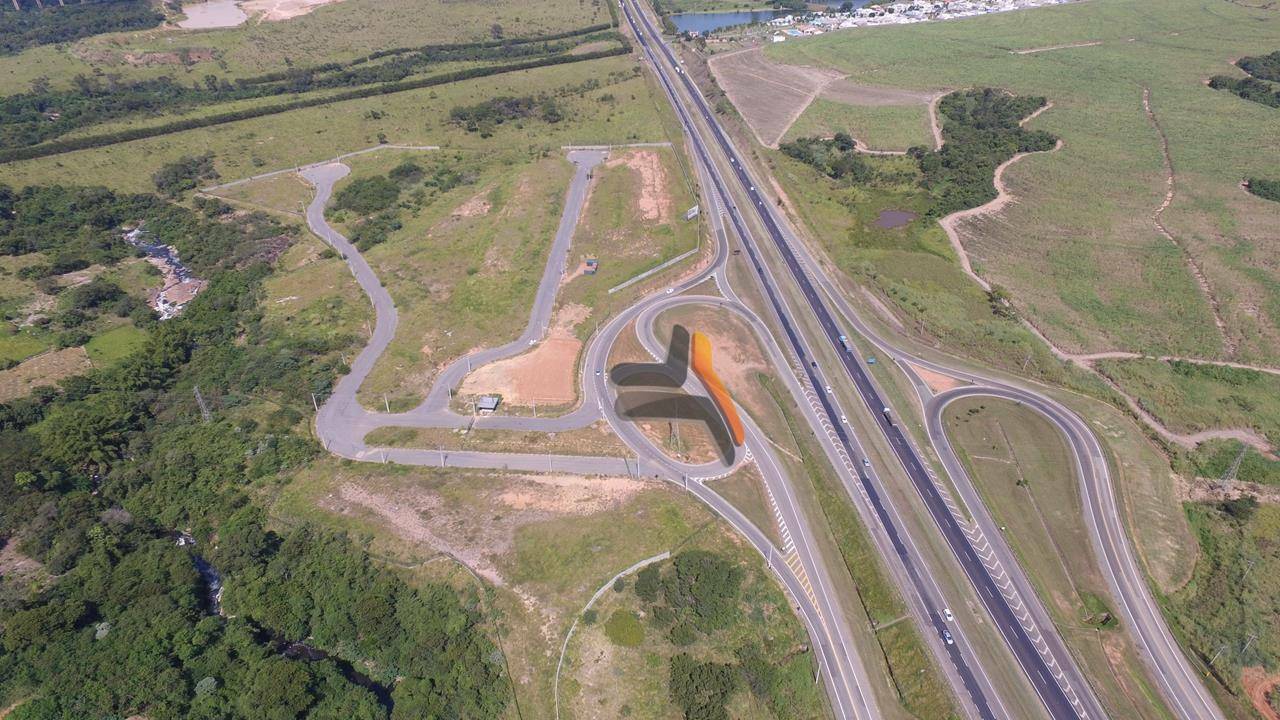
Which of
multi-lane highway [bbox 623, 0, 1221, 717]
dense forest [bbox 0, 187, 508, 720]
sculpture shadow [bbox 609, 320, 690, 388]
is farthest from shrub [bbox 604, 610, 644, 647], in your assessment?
sculpture shadow [bbox 609, 320, 690, 388]

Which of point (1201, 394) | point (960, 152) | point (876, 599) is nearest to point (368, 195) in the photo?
point (876, 599)

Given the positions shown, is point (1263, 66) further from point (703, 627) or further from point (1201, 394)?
point (703, 627)

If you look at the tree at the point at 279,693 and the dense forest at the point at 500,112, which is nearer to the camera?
the tree at the point at 279,693

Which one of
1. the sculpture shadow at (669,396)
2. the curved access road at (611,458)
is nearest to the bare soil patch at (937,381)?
the curved access road at (611,458)

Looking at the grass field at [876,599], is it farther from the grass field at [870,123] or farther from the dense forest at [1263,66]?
the dense forest at [1263,66]

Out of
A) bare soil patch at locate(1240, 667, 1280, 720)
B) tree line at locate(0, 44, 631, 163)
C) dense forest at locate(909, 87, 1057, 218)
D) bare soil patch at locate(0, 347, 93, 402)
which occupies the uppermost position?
tree line at locate(0, 44, 631, 163)

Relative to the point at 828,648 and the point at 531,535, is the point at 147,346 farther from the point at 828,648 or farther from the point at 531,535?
the point at 828,648

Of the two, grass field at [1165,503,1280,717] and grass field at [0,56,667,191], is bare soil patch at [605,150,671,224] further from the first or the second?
grass field at [1165,503,1280,717]

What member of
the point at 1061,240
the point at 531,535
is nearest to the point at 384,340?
the point at 531,535
